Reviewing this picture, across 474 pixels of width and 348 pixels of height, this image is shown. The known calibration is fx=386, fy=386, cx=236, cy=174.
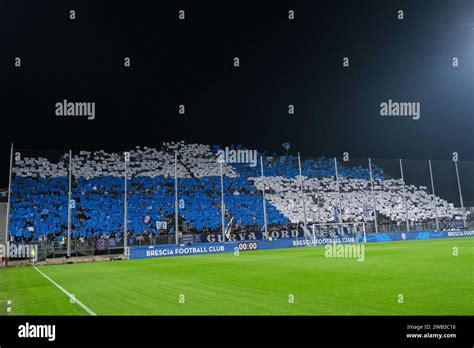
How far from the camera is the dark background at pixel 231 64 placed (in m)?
11.0

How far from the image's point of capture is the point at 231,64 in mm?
14711

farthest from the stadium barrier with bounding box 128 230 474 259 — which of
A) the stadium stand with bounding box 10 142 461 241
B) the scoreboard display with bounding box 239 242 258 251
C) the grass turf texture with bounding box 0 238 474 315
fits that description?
the grass turf texture with bounding box 0 238 474 315

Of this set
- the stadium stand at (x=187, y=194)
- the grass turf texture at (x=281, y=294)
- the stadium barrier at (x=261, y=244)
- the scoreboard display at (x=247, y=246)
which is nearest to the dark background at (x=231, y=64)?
the stadium stand at (x=187, y=194)

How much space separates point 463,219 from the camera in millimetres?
37812

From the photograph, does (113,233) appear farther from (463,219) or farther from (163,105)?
(463,219)

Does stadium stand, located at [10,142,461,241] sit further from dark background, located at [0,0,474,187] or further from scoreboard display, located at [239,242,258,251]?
dark background, located at [0,0,474,187]

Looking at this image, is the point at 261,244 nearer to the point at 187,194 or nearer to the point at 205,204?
the point at 205,204

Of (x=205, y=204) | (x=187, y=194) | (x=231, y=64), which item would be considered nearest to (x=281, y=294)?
(x=231, y=64)

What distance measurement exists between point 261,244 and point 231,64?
62.8 ft

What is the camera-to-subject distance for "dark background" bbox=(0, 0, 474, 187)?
1099 centimetres

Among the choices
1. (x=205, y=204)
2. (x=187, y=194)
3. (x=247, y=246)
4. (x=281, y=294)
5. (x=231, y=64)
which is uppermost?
(x=231, y=64)
